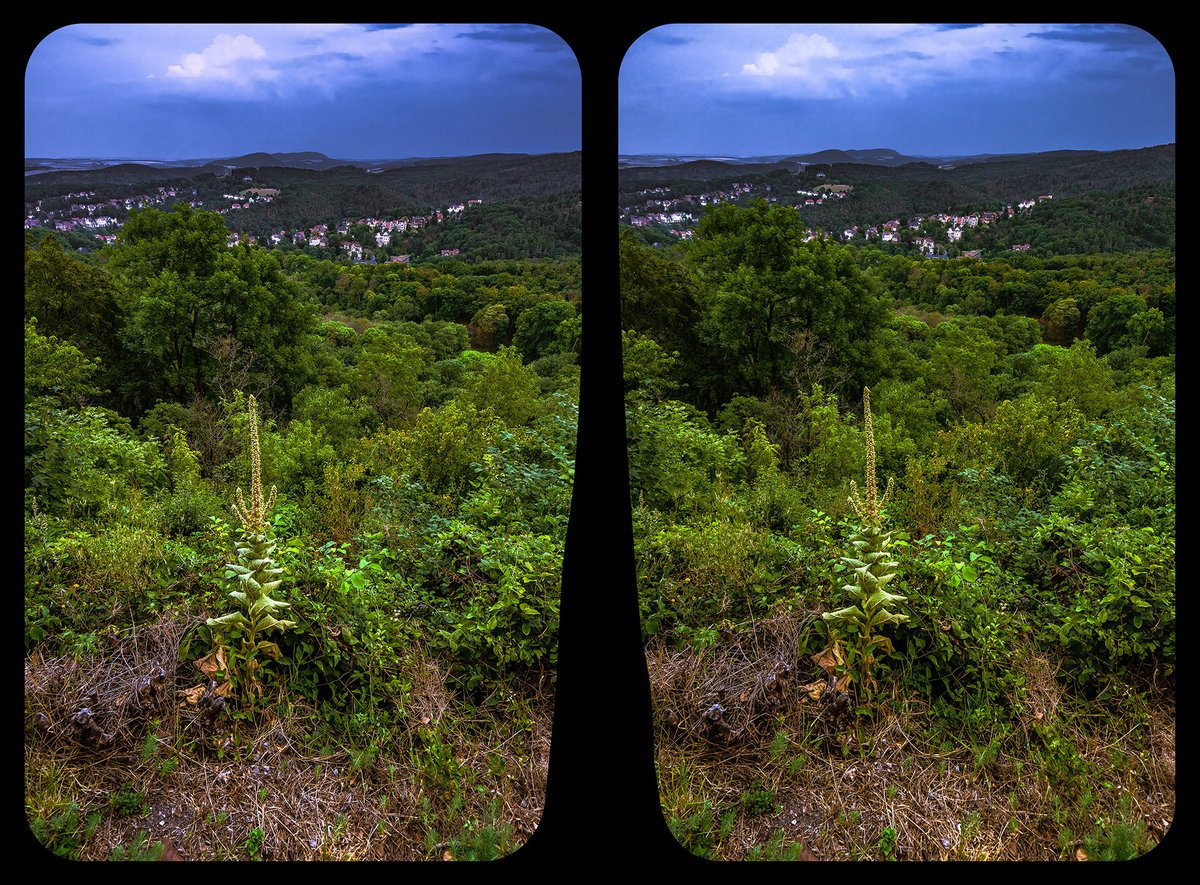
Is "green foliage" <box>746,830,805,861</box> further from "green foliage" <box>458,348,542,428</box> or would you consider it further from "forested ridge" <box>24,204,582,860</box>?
"green foliage" <box>458,348,542,428</box>

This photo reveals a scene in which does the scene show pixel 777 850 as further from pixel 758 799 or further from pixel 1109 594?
pixel 1109 594

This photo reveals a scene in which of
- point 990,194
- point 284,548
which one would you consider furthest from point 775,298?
point 284,548

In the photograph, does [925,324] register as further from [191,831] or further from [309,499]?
[191,831]

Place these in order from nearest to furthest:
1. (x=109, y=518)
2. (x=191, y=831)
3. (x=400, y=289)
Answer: (x=191, y=831) → (x=109, y=518) → (x=400, y=289)

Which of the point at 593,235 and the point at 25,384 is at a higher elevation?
the point at 593,235
